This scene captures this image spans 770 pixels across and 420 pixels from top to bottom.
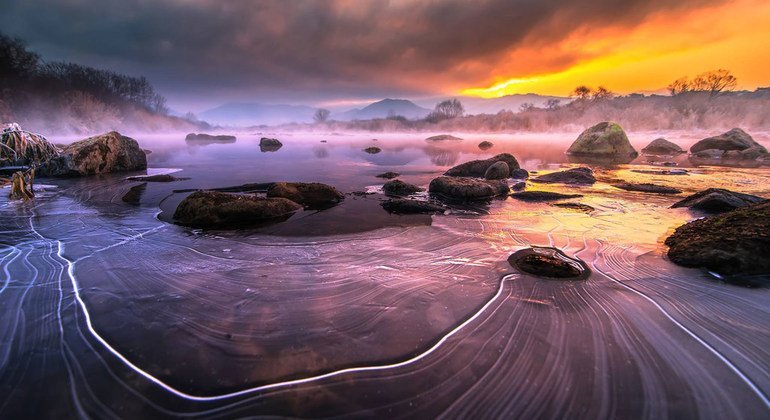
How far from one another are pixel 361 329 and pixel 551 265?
109 inches

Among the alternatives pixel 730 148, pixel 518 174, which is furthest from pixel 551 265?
pixel 730 148

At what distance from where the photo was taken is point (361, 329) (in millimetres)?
2947

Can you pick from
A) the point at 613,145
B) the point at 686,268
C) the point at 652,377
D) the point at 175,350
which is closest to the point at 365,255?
the point at 175,350

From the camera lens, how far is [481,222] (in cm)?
671

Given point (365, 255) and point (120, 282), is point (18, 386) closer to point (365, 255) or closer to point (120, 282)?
point (120, 282)

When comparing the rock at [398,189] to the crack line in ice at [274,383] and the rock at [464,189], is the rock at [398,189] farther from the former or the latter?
the crack line in ice at [274,383]

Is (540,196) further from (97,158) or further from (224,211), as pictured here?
(97,158)

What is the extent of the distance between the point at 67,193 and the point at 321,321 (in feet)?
34.3

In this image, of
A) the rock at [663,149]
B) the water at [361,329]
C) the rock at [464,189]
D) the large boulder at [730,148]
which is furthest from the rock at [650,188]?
the rock at [663,149]

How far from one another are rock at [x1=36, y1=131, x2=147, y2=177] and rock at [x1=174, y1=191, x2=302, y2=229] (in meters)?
9.53

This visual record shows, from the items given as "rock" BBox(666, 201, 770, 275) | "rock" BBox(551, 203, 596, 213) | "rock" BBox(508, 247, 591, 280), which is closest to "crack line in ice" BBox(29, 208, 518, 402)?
"rock" BBox(508, 247, 591, 280)

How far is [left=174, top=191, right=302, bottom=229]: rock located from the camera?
6.18 meters

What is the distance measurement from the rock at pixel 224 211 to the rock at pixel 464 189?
15.0ft

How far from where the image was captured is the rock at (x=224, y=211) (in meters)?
6.18
